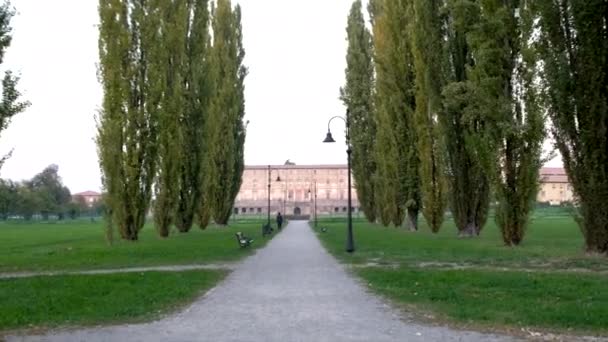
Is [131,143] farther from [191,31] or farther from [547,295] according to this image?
[547,295]

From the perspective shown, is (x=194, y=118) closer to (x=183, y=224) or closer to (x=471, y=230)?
(x=183, y=224)

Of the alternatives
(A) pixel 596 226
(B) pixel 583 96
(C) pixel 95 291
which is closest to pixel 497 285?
(A) pixel 596 226

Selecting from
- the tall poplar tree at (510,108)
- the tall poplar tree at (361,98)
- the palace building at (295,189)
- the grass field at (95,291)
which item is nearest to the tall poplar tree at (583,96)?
the tall poplar tree at (510,108)

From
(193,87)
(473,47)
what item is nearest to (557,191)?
(193,87)

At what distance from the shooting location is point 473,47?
23625 mm

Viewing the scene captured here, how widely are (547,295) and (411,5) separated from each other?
24.1 m

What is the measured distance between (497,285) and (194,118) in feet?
93.0

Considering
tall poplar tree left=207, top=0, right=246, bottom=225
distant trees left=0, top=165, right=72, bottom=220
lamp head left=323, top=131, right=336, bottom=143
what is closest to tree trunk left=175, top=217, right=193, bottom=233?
tall poplar tree left=207, top=0, right=246, bottom=225

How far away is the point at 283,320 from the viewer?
9359mm

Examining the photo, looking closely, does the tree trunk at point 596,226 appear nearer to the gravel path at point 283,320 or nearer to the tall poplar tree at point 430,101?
the gravel path at point 283,320

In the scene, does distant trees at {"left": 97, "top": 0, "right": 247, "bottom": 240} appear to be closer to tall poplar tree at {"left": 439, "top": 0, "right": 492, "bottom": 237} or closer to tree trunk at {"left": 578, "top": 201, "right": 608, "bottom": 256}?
tall poplar tree at {"left": 439, "top": 0, "right": 492, "bottom": 237}

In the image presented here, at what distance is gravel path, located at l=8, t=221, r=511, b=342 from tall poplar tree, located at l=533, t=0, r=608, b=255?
23.7ft

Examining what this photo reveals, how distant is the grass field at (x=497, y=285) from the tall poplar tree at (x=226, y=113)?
971 inches

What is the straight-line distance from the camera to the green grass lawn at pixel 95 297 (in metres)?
9.66
